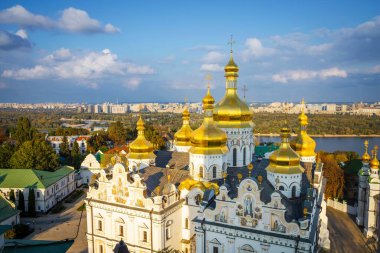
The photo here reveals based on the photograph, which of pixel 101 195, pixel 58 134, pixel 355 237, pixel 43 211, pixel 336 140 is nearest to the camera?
pixel 101 195

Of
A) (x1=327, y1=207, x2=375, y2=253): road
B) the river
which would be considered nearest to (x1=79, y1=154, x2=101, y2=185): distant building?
(x1=327, y1=207, x2=375, y2=253): road

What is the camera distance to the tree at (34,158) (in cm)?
3178

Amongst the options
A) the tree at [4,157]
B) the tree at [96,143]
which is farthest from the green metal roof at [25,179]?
the tree at [96,143]

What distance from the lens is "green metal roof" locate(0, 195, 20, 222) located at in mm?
21364

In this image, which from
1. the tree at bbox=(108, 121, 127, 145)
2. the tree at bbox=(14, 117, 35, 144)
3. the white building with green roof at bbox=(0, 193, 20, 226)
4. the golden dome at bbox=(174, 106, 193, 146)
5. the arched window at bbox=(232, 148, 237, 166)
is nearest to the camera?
the arched window at bbox=(232, 148, 237, 166)

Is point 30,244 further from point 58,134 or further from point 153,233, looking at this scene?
point 58,134

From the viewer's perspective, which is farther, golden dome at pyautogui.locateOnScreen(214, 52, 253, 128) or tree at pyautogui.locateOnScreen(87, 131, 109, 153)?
tree at pyautogui.locateOnScreen(87, 131, 109, 153)

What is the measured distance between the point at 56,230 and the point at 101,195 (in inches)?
319

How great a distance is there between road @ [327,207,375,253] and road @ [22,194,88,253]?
15.3 m

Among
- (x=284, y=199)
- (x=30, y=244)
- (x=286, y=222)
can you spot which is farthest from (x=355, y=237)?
(x=30, y=244)

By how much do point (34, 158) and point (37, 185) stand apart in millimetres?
7207

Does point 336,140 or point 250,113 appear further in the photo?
point 336,140

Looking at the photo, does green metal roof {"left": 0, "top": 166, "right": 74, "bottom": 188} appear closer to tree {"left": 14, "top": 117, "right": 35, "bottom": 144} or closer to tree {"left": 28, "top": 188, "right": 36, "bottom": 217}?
tree {"left": 28, "top": 188, "right": 36, "bottom": 217}

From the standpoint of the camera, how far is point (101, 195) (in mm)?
16719
